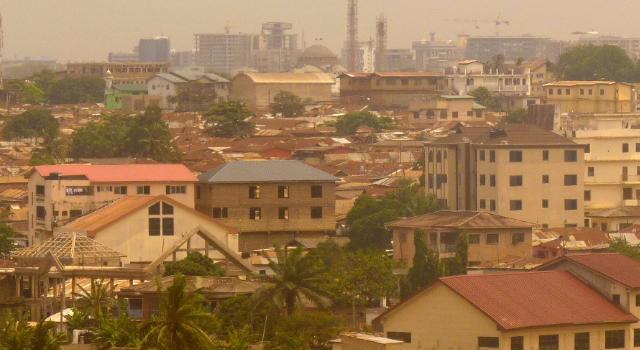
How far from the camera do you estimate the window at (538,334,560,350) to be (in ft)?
94.4

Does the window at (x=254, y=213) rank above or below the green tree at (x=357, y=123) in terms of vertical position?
below

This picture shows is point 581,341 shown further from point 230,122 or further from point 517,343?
point 230,122

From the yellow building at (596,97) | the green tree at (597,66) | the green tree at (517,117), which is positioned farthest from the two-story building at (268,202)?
the green tree at (597,66)

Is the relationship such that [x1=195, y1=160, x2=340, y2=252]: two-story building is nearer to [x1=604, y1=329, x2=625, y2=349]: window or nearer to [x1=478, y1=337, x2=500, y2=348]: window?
[x1=604, y1=329, x2=625, y2=349]: window

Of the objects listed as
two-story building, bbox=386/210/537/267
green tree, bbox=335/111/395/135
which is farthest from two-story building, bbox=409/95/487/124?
two-story building, bbox=386/210/537/267

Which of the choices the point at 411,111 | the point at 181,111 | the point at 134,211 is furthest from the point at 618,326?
the point at 181,111

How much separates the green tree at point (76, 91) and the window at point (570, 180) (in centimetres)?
6440

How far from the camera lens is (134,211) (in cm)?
3956

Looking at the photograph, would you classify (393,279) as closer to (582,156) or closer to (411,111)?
(582,156)

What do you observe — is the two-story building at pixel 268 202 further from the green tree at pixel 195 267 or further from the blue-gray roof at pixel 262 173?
the green tree at pixel 195 267

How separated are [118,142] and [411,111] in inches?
1110

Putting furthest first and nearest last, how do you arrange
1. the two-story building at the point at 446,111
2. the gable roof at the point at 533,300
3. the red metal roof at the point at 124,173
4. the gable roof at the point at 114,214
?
1. the two-story building at the point at 446,111
2. the red metal roof at the point at 124,173
3. the gable roof at the point at 114,214
4. the gable roof at the point at 533,300

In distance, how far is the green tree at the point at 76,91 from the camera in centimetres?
11200

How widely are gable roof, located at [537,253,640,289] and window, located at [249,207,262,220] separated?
14340 mm
